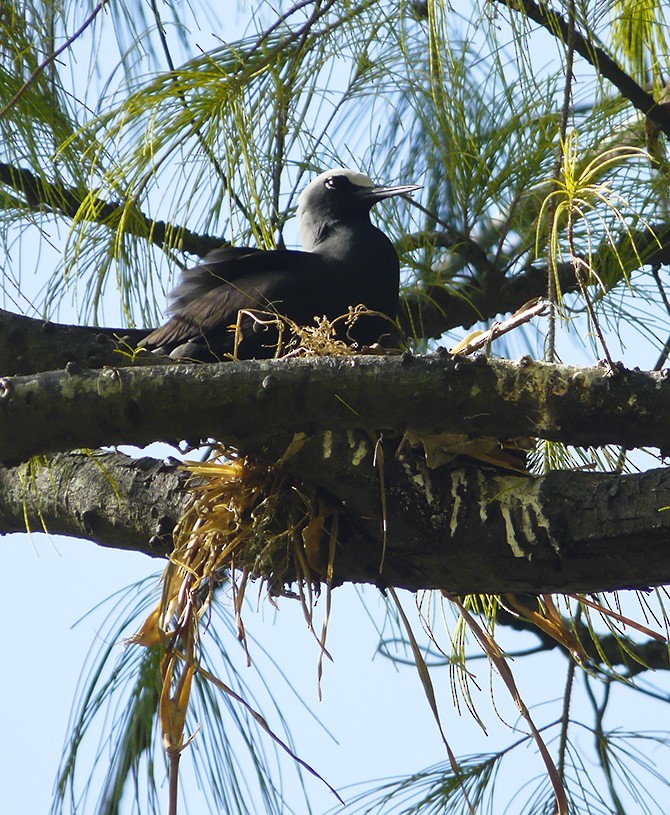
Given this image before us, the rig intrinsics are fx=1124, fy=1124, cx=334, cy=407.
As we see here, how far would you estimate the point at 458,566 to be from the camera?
1.45 metres

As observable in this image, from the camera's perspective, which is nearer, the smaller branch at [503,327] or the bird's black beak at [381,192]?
the smaller branch at [503,327]

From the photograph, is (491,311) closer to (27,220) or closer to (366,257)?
(366,257)

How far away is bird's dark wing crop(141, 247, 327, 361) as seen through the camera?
6.23ft

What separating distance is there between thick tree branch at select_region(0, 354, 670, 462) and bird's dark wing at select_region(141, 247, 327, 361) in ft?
1.97

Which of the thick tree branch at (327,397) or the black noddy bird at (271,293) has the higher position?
the black noddy bird at (271,293)

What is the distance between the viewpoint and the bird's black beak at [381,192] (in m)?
2.23

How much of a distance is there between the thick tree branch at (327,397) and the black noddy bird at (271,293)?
45 cm

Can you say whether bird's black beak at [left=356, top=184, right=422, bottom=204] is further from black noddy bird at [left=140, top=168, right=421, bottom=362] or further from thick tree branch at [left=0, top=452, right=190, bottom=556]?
thick tree branch at [left=0, top=452, right=190, bottom=556]

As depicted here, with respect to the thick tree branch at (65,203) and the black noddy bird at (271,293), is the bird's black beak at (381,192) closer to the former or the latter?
the black noddy bird at (271,293)

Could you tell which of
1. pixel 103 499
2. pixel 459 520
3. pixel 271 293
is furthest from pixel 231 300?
pixel 459 520

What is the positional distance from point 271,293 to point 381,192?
0.54m

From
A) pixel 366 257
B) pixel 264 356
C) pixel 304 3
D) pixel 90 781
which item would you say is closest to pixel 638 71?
pixel 366 257

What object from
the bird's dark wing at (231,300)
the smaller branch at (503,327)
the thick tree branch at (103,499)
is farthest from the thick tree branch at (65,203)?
the smaller branch at (503,327)

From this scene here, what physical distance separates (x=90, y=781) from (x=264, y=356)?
2.48 feet
